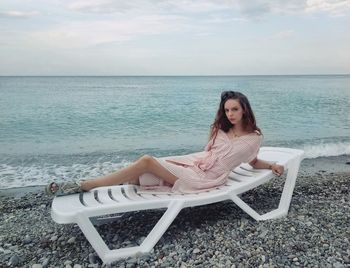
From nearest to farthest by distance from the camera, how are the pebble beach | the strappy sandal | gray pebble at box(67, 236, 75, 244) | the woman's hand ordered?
the pebble beach < the strappy sandal < gray pebble at box(67, 236, 75, 244) < the woman's hand

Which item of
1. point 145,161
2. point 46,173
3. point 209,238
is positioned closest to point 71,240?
point 145,161

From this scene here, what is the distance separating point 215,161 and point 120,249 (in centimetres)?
165

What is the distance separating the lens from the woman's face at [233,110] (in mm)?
5031

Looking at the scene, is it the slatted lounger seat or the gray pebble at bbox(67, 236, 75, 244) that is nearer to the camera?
the slatted lounger seat

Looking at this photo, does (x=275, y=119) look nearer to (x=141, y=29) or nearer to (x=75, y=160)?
(x=75, y=160)

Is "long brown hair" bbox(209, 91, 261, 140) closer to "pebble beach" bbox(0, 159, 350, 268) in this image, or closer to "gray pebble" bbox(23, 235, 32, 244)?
"pebble beach" bbox(0, 159, 350, 268)

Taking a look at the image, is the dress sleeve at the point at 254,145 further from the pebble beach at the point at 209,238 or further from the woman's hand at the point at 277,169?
the pebble beach at the point at 209,238

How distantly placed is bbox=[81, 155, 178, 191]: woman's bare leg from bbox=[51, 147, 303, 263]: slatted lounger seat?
11 cm

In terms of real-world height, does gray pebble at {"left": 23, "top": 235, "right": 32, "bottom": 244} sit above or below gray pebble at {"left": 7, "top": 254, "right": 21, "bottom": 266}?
below

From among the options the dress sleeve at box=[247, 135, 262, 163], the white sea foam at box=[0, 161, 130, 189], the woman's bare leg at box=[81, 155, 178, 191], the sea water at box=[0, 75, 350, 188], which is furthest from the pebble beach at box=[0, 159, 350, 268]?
the sea water at box=[0, 75, 350, 188]

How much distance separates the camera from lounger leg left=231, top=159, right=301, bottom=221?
4828 mm

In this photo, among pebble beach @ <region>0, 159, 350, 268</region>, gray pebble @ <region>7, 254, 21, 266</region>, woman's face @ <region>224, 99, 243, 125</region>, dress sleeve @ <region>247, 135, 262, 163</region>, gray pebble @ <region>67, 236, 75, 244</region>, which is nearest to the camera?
pebble beach @ <region>0, 159, 350, 268</region>

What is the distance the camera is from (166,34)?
106ft

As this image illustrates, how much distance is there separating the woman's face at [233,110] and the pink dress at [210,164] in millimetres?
239
